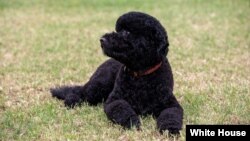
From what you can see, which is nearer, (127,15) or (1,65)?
(127,15)

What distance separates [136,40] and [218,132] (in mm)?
1268

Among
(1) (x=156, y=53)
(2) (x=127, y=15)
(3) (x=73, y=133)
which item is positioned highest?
(2) (x=127, y=15)

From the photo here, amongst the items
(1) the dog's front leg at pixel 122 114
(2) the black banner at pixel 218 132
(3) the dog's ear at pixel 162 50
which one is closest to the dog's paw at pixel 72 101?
(1) the dog's front leg at pixel 122 114

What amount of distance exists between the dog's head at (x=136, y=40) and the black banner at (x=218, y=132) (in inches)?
35.2

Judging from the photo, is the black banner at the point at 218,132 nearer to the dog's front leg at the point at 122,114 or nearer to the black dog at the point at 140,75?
the black dog at the point at 140,75

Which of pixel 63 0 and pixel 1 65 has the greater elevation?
pixel 63 0

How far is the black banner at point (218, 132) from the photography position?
5445 millimetres

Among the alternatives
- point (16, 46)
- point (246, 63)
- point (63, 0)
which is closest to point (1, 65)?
point (16, 46)

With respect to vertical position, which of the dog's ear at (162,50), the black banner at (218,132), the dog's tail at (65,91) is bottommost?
the black banner at (218,132)

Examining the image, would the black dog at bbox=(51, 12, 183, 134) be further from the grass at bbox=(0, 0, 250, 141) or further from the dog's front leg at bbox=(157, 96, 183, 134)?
the grass at bbox=(0, 0, 250, 141)

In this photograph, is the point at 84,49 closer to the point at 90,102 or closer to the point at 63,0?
the point at 90,102

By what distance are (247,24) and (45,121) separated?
822 cm

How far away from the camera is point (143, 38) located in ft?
19.4

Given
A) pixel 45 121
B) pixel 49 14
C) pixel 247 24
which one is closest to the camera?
pixel 45 121
